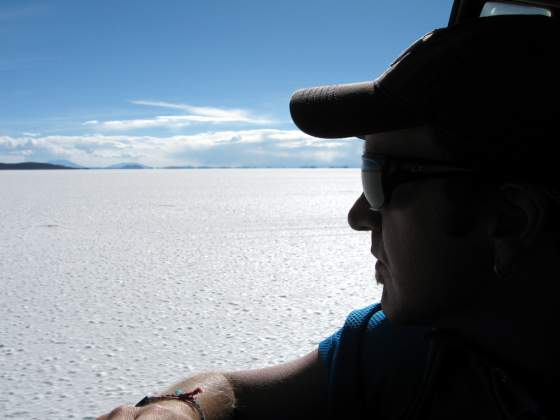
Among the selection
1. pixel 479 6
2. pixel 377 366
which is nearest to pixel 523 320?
pixel 377 366

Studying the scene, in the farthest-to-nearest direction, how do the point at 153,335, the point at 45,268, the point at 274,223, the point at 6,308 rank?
the point at 274,223 < the point at 45,268 < the point at 6,308 < the point at 153,335

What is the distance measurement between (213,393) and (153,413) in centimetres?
14

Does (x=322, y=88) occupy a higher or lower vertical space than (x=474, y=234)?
higher

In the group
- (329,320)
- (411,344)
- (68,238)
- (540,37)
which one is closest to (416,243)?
(411,344)

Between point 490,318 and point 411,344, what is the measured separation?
0.17 meters

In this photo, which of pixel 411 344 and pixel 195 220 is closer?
pixel 411 344

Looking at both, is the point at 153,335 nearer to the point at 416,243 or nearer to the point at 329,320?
the point at 329,320

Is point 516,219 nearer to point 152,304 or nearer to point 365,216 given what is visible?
point 365,216

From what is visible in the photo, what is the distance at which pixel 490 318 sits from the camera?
2.68 feet

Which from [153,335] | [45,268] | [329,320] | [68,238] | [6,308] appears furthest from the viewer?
[68,238]

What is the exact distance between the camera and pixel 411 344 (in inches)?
37.5

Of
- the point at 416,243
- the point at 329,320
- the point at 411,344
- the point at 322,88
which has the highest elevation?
the point at 322,88

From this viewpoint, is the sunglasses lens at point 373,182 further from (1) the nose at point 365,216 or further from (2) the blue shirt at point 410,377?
(2) the blue shirt at point 410,377

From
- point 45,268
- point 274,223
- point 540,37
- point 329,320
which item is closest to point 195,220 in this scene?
point 274,223
